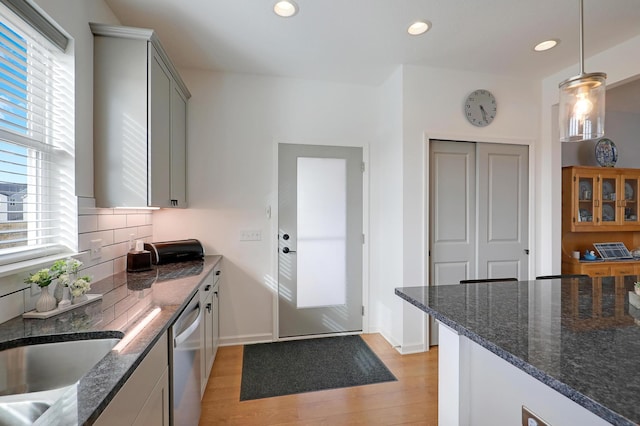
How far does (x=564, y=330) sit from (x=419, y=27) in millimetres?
2216

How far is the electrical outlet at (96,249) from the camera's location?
70.8 inches

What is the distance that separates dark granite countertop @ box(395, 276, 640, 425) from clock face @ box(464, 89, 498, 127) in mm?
1897

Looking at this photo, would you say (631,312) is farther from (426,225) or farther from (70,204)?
(70,204)

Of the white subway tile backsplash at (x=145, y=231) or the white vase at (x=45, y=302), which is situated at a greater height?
the white subway tile backsplash at (x=145, y=231)

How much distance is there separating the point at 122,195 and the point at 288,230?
1.53 meters

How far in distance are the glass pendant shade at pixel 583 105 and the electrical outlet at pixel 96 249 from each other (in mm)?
2780

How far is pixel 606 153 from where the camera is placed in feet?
12.1

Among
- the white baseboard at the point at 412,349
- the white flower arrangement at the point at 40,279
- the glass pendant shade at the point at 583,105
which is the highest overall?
the glass pendant shade at the point at 583,105

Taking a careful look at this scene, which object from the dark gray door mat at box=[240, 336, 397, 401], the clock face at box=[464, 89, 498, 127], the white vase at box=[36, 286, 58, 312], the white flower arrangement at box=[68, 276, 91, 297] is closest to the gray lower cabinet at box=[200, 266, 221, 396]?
the dark gray door mat at box=[240, 336, 397, 401]

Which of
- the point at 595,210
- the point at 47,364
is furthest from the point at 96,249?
the point at 595,210

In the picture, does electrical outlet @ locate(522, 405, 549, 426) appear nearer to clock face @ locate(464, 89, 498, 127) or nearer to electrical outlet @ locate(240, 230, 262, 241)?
electrical outlet @ locate(240, 230, 262, 241)

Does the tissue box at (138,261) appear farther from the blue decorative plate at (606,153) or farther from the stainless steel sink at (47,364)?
the blue decorative plate at (606,153)

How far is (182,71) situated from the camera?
2883mm

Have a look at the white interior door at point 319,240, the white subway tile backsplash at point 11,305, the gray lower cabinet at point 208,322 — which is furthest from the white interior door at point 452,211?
the white subway tile backsplash at point 11,305
